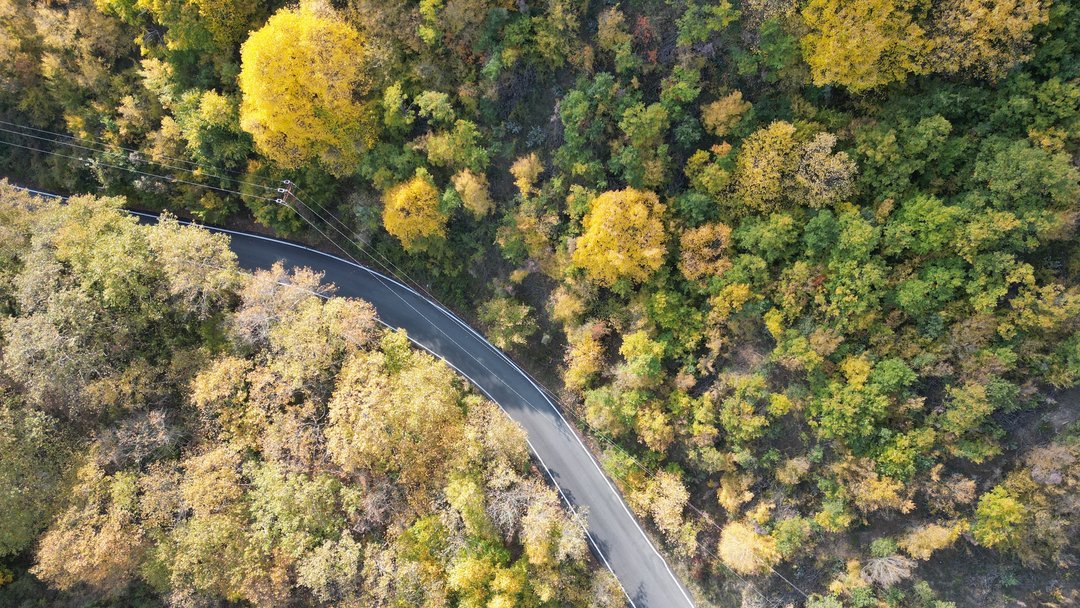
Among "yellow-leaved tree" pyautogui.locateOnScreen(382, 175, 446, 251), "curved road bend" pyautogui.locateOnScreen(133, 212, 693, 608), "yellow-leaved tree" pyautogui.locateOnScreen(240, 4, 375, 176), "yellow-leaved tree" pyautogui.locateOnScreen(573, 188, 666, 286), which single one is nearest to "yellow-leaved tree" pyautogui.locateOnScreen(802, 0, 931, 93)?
"yellow-leaved tree" pyautogui.locateOnScreen(573, 188, 666, 286)

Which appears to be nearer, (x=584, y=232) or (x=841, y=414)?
(x=841, y=414)

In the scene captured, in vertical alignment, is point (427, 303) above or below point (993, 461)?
above

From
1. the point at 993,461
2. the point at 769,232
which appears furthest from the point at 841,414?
the point at 769,232

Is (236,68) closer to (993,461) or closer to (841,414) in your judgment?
(841,414)

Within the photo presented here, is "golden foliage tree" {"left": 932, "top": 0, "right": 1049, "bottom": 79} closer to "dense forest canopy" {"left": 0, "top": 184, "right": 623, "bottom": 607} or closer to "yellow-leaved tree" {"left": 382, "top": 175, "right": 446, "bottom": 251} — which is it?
"yellow-leaved tree" {"left": 382, "top": 175, "right": 446, "bottom": 251}

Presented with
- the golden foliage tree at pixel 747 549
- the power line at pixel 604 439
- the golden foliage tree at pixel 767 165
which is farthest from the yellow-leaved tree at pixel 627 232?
the golden foliage tree at pixel 747 549

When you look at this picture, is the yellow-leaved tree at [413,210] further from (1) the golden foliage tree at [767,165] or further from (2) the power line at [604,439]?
(1) the golden foliage tree at [767,165]
